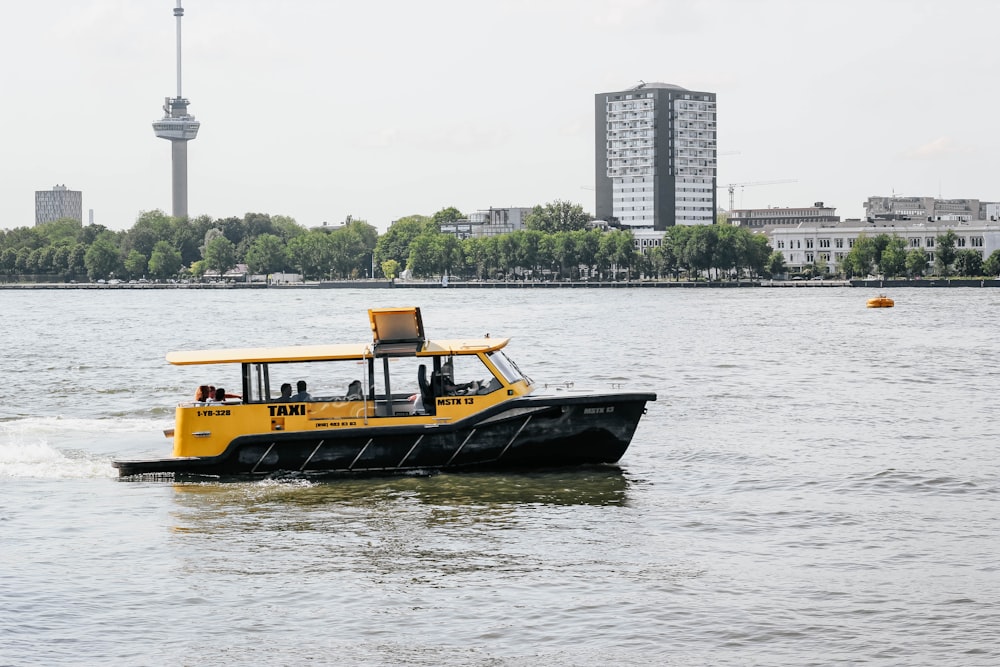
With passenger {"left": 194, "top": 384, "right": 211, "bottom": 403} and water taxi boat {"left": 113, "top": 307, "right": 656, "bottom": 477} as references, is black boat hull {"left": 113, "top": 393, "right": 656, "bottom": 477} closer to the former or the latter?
water taxi boat {"left": 113, "top": 307, "right": 656, "bottom": 477}

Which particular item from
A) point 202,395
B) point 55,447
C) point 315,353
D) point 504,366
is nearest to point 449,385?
point 504,366

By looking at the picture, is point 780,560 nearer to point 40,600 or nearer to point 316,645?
point 316,645

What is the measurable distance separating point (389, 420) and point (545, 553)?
6400 mm

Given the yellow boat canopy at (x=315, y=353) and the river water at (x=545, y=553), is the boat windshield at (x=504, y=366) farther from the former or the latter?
the river water at (x=545, y=553)

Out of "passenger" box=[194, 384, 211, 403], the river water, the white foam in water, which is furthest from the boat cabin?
the white foam in water

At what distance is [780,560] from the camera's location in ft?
62.7

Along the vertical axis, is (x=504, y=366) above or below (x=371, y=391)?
above

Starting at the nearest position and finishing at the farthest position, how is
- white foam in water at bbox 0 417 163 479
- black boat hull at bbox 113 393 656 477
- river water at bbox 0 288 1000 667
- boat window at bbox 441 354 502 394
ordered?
river water at bbox 0 288 1000 667
black boat hull at bbox 113 393 656 477
boat window at bbox 441 354 502 394
white foam in water at bbox 0 417 163 479

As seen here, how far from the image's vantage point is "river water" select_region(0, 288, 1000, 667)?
15531mm

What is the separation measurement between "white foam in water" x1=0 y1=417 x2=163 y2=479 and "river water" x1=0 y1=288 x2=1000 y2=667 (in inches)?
4.4

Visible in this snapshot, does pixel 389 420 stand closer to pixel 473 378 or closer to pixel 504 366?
pixel 473 378

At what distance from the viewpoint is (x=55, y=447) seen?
31281 millimetres

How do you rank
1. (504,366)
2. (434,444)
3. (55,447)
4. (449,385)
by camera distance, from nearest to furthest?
(434,444) < (449,385) < (504,366) < (55,447)

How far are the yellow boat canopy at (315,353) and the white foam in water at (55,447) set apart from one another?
11.2ft
